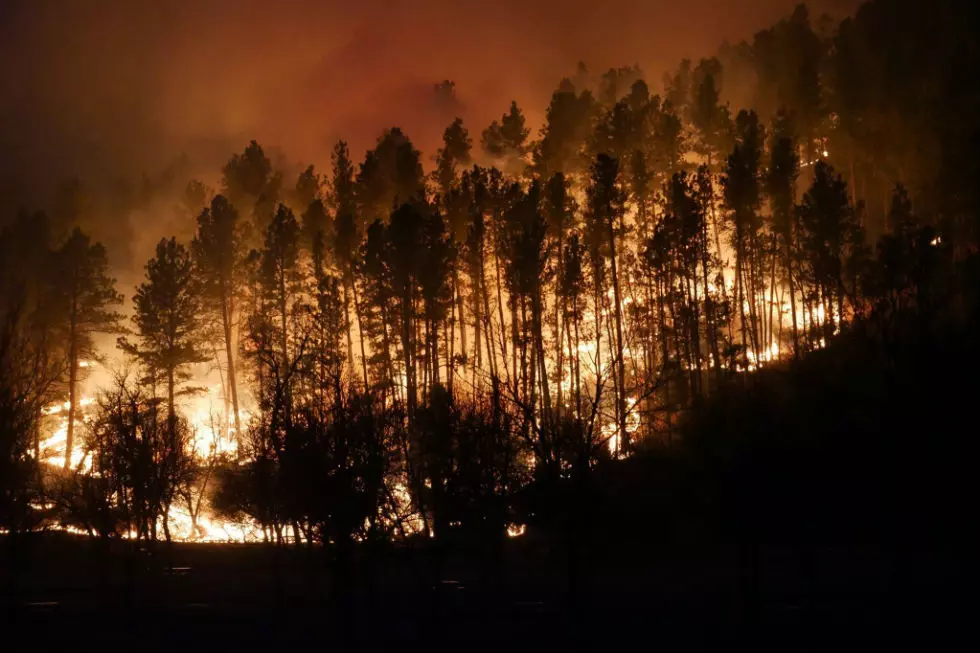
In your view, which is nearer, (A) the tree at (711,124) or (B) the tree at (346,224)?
(B) the tree at (346,224)

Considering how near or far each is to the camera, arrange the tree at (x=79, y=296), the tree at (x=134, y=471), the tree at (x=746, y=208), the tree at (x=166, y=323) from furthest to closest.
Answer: the tree at (x=79, y=296)
the tree at (x=166, y=323)
the tree at (x=746, y=208)
the tree at (x=134, y=471)

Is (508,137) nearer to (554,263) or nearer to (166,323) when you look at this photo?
(554,263)

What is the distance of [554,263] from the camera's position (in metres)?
42.7

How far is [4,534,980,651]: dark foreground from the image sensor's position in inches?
595

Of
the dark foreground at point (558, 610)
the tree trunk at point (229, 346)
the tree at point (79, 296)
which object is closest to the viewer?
the dark foreground at point (558, 610)

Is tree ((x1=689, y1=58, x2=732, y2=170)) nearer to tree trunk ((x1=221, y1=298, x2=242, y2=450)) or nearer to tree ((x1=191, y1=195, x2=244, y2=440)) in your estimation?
tree ((x1=191, y1=195, x2=244, y2=440))

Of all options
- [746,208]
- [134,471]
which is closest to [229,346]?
[134,471]

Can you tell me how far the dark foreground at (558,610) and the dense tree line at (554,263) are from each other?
2.53 meters

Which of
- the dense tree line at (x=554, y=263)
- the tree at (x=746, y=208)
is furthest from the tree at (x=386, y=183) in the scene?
the tree at (x=746, y=208)

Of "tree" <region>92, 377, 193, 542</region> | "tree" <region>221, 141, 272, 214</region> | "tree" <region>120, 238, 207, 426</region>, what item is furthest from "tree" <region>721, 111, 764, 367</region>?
"tree" <region>221, 141, 272, 214</region>

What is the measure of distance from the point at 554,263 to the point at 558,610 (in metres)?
27.6

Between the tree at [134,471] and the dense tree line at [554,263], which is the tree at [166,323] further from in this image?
the tree at [134,471]

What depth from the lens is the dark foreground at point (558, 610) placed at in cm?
1512

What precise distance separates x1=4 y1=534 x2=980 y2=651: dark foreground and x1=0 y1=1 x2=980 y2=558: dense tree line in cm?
253
